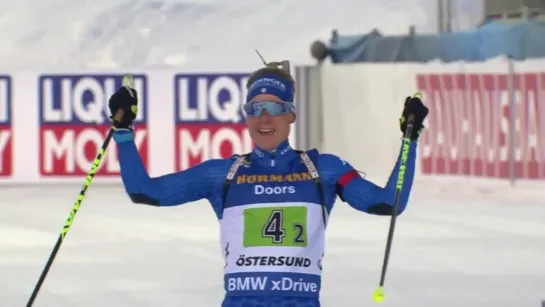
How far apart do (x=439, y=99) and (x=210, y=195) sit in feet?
36.0

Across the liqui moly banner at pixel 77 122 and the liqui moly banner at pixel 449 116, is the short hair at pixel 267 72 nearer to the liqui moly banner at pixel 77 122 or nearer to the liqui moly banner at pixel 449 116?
the liqui moly banner at pixel 449 116

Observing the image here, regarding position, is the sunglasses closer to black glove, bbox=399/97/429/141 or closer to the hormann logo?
the hormann logo

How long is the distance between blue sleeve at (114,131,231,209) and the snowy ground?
321cm

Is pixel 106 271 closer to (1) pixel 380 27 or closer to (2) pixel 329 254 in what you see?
(2) pixel 329 254

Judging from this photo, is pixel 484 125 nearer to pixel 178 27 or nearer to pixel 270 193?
pixel 270 193

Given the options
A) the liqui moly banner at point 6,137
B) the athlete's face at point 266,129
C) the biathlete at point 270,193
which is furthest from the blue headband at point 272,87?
the liqui moly banner at point 6,137

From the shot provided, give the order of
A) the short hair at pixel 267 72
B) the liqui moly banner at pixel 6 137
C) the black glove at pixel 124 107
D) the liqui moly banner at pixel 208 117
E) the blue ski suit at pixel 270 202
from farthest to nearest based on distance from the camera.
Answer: the liqui moly banner at pixel 6 137
the liqui moly banner at pixel 208 117
the short hair at pixel 267 72
the black glove at pixel 124 107
the blue ski suit at pixel 270 202

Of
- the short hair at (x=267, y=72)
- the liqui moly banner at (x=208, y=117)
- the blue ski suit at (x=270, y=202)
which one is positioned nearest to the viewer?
the blue ski suit at (x=270, y=202)

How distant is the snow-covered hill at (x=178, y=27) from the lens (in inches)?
1908

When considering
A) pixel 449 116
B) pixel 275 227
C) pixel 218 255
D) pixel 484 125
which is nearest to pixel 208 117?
pixel 449 116

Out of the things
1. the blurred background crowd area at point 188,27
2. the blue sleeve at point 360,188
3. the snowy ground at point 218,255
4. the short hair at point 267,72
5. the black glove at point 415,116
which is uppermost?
the blurred background crowd area at point 188,27

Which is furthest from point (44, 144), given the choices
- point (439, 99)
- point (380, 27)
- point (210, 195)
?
point (380, 27)

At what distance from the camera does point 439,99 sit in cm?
1491

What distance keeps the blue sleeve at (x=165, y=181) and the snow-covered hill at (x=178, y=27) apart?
42.6 m
